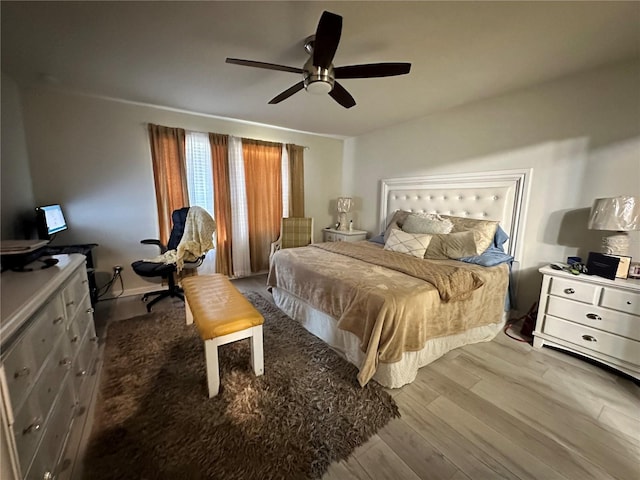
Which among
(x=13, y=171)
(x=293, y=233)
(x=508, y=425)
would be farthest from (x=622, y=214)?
(x=13, y=171)

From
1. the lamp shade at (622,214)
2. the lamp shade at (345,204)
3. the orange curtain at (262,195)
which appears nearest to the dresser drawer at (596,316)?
the lamp shade at (622,214)

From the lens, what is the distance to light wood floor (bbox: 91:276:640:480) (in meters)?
1.22

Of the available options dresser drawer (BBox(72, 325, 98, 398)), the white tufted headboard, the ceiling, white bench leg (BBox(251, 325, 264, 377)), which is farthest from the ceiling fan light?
dresser drawer (BBox(72, 325, 98, 398))

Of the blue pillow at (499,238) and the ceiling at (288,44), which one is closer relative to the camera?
the ceiling at (288,44)

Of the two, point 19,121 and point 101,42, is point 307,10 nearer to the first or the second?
point 101,42

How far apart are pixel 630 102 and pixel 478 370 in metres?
2.39

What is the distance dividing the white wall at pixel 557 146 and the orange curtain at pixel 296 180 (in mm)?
1992

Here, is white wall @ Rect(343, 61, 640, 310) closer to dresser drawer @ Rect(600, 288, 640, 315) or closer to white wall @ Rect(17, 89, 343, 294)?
dresser drawer @ Rect(600, 288, 640, 315)

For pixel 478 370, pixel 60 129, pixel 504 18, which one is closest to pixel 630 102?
pixel 504 18

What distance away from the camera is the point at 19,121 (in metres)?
2.43

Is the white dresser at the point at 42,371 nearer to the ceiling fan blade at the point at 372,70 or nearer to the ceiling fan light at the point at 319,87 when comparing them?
the ceiling fan light at the point at 319,87

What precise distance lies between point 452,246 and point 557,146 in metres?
1.28

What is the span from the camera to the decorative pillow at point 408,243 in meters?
2.67

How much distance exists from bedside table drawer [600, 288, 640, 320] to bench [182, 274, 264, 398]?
2.46 m
